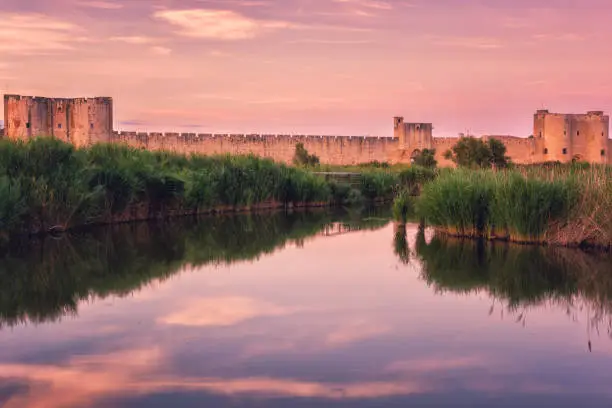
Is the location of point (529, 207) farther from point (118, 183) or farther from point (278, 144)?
point (278, 144)

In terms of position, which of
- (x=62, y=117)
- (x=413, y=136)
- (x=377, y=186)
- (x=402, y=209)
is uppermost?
(x=62, y=117)

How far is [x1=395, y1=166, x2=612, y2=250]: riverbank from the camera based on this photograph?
7762mm

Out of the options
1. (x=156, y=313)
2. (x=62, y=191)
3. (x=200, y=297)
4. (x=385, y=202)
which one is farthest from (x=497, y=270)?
(x=385, y=202)

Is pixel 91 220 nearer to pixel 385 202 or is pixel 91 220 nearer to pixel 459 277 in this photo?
pixel 459 277

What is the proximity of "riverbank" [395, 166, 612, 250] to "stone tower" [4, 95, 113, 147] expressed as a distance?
2627 centimetres

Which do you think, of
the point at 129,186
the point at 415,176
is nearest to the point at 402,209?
the point at 129,186

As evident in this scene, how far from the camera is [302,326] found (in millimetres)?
4715

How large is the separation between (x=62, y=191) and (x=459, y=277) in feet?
16.1

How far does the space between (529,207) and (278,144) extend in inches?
1078

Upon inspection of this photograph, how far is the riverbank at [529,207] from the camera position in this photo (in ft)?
25.5

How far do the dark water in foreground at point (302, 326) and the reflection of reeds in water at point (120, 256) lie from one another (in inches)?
1.2

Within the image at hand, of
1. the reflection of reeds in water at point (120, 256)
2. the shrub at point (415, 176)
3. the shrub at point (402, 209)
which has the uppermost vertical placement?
the shrub at point (415, 176)

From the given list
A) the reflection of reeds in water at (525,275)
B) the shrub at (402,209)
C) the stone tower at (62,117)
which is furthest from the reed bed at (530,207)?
the stone tower at (62,117)

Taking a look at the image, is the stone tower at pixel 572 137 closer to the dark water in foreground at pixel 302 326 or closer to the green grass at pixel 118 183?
the green grass at pixel 118 183
